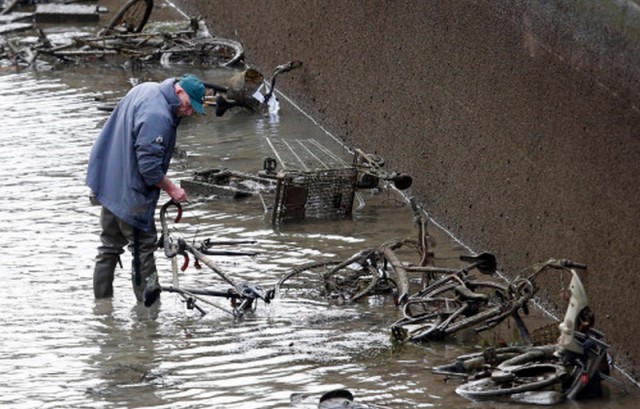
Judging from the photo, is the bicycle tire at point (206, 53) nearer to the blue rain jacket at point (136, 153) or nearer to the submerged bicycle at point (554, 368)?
the blue rain jacket at point (136, 153)

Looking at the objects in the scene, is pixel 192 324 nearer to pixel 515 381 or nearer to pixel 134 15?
pixel 515 381

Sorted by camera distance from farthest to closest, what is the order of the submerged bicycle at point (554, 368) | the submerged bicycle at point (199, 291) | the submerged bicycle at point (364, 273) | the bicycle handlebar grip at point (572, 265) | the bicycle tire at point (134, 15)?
the bicycle tire at point (134, 15)
the submerged bicycle at point (364, 273)
the submerged bicycle at point (199, 291)
the bicycle handlebar grip at point (572, 265)
the submerged bicycle at point (554, 368)

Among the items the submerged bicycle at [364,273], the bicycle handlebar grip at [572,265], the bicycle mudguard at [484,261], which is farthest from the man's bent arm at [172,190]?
the bicycle handlebar grip at [572,265]

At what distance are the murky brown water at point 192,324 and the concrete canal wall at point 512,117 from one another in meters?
0.61

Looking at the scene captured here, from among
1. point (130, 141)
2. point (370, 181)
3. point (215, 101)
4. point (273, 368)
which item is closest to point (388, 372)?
point (273, 368)

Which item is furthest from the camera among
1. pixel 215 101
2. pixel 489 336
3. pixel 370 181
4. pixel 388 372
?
pixel 215 101

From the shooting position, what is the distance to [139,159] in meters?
10.3

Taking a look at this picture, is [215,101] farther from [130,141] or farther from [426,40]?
[130,141]

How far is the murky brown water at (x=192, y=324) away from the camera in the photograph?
890 cm

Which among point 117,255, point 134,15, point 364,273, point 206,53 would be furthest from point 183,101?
point 134,15

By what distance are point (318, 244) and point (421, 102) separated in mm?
2135

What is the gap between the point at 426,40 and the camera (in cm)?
1358

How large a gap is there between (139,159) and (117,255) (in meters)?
0.91

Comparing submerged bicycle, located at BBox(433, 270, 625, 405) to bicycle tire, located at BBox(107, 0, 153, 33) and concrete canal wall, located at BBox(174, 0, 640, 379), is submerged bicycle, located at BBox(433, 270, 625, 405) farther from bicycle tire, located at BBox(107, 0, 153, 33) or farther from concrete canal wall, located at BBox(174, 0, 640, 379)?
bicycle tire, located at BBox(107, 0, 153, 33)
